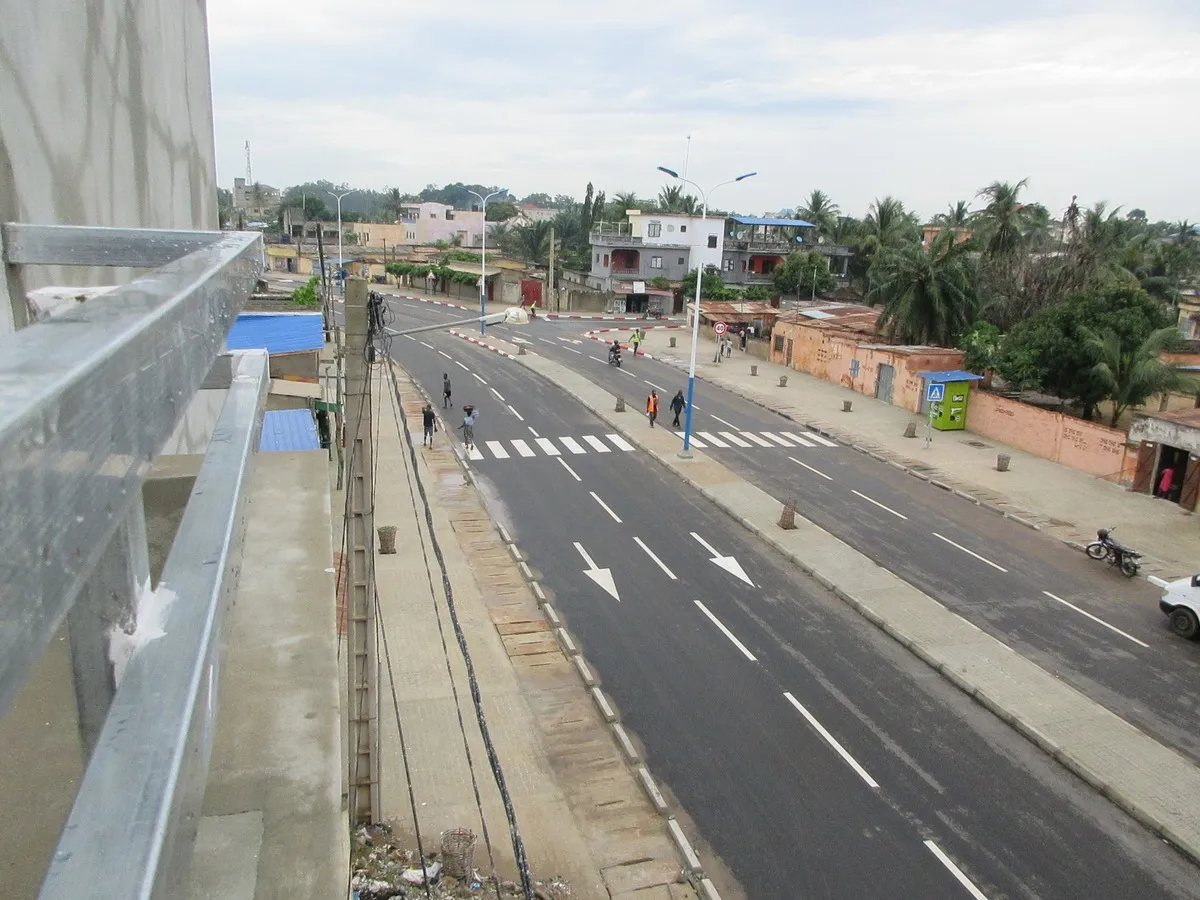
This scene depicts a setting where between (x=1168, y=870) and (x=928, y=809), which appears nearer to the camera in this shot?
(x=1168, y=870)

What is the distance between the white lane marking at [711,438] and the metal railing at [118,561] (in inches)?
983

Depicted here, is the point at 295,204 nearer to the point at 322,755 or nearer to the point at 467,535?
the point at 467,535

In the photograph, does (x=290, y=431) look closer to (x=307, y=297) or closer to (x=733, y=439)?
(x=733, y=439)

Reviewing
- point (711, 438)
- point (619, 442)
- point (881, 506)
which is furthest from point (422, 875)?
point (711, 438)

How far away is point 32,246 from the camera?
1741 millimetres

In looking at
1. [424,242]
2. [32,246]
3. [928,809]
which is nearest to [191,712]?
[32,246]

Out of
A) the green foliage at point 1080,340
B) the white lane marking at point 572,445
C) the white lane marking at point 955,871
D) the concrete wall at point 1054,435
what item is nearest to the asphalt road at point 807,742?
the white lane marking at point 955,871

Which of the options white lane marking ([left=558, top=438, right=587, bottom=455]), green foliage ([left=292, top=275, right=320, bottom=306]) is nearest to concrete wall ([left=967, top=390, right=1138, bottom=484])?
white lane marking ([left=558, top=438, right=587, bottom=455])

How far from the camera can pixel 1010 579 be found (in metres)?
16.5

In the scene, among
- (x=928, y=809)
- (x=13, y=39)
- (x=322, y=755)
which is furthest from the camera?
(x=928, y=809)

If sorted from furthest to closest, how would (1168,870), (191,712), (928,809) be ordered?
(928,809), (1168,870), (191,712)

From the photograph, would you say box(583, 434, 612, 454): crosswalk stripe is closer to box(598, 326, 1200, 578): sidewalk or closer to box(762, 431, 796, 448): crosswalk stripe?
box(762, 431, 796, 448): crosswalk stripe

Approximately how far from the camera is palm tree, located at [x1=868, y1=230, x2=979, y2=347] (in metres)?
35.4

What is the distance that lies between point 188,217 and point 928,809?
383 inches
